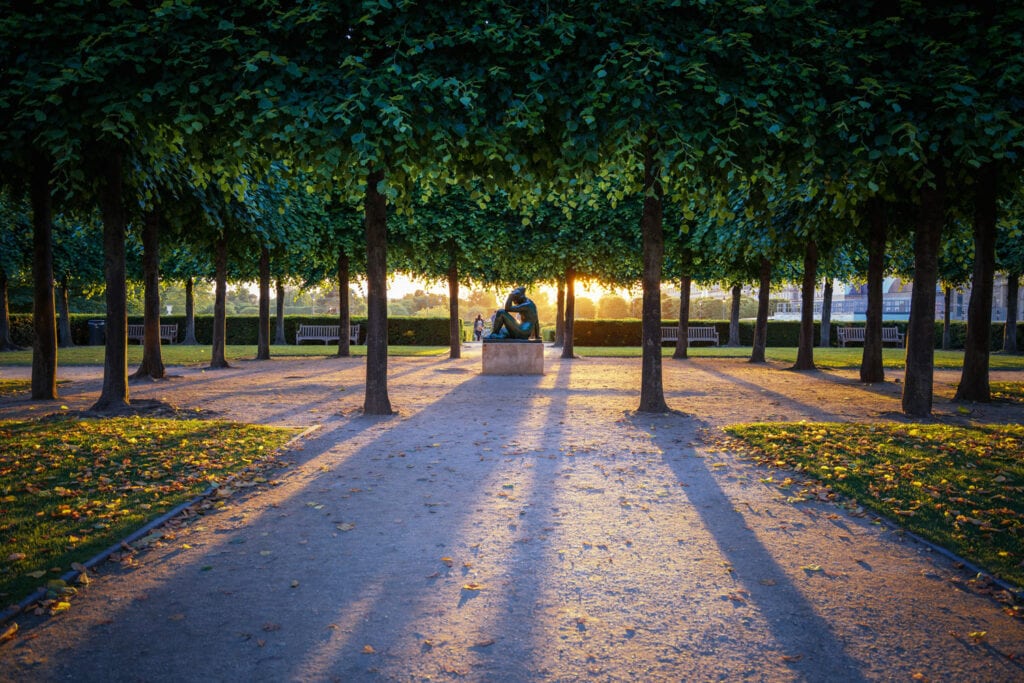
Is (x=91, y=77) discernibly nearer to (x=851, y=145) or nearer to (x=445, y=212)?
(x=851, y=145)

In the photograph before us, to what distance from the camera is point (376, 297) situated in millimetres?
9750

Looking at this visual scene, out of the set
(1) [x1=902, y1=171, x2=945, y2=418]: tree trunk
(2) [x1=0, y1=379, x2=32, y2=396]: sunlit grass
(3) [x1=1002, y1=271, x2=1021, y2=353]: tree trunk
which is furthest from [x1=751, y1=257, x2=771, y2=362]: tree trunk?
(2) [x1=0, y1=379, x2=32, y2=396]: sunlit grass

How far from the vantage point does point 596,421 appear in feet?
31.0

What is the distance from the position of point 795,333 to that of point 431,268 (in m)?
25.2

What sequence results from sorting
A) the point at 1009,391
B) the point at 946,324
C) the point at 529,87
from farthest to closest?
the point at 946,324 < the point at 1009,391 < the point at 529,87

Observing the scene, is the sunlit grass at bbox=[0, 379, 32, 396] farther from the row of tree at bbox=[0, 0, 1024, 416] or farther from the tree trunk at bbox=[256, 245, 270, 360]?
the tree trunk at bbox=[256, 245, 270, 360]

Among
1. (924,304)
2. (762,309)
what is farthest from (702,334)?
(924,304)

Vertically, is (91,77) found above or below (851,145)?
above

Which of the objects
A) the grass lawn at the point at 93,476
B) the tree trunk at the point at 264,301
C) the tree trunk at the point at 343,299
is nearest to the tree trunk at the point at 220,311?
the tree trunk at the point at 264,301

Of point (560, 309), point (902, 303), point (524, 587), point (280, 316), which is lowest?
point (524, 587)

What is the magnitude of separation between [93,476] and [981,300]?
45.4 ft

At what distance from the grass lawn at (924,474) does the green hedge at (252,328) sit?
28.0 m

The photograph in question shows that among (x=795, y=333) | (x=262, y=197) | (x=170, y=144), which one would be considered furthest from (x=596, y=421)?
(x=795, y=333)

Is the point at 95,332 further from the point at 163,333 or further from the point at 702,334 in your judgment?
the point at 702,334
